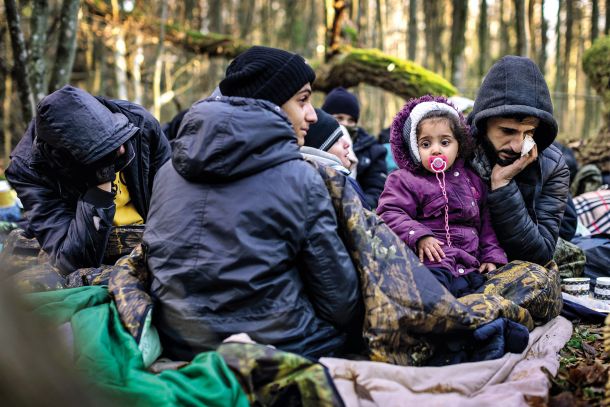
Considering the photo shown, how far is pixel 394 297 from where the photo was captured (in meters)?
2.70

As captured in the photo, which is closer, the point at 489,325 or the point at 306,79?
the point at 489,325

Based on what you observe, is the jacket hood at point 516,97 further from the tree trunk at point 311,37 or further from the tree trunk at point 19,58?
the tree trunk at point 311,37

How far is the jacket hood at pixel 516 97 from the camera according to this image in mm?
3695

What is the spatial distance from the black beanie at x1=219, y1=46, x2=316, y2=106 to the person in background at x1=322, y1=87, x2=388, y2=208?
3.87 metres

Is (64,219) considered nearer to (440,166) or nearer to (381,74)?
(440,166)

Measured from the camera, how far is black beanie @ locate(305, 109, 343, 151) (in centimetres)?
414

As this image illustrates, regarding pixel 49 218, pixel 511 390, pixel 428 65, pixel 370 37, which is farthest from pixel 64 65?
pixel 428 65

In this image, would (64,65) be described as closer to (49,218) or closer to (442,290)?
(49,218)

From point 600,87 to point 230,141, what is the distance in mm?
8663

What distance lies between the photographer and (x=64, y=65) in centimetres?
730

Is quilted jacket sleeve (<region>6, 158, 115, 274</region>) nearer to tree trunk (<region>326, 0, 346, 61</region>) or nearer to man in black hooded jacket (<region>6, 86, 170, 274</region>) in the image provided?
man in black hooded jacket (<region>6, 86, 170, 274</region>)

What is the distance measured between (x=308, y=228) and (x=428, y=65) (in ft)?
96.2

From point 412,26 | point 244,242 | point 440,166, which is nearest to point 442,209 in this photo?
point 440,166

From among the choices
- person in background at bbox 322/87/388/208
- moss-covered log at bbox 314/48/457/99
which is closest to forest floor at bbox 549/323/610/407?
person in background at bbox 322/87/388/208
